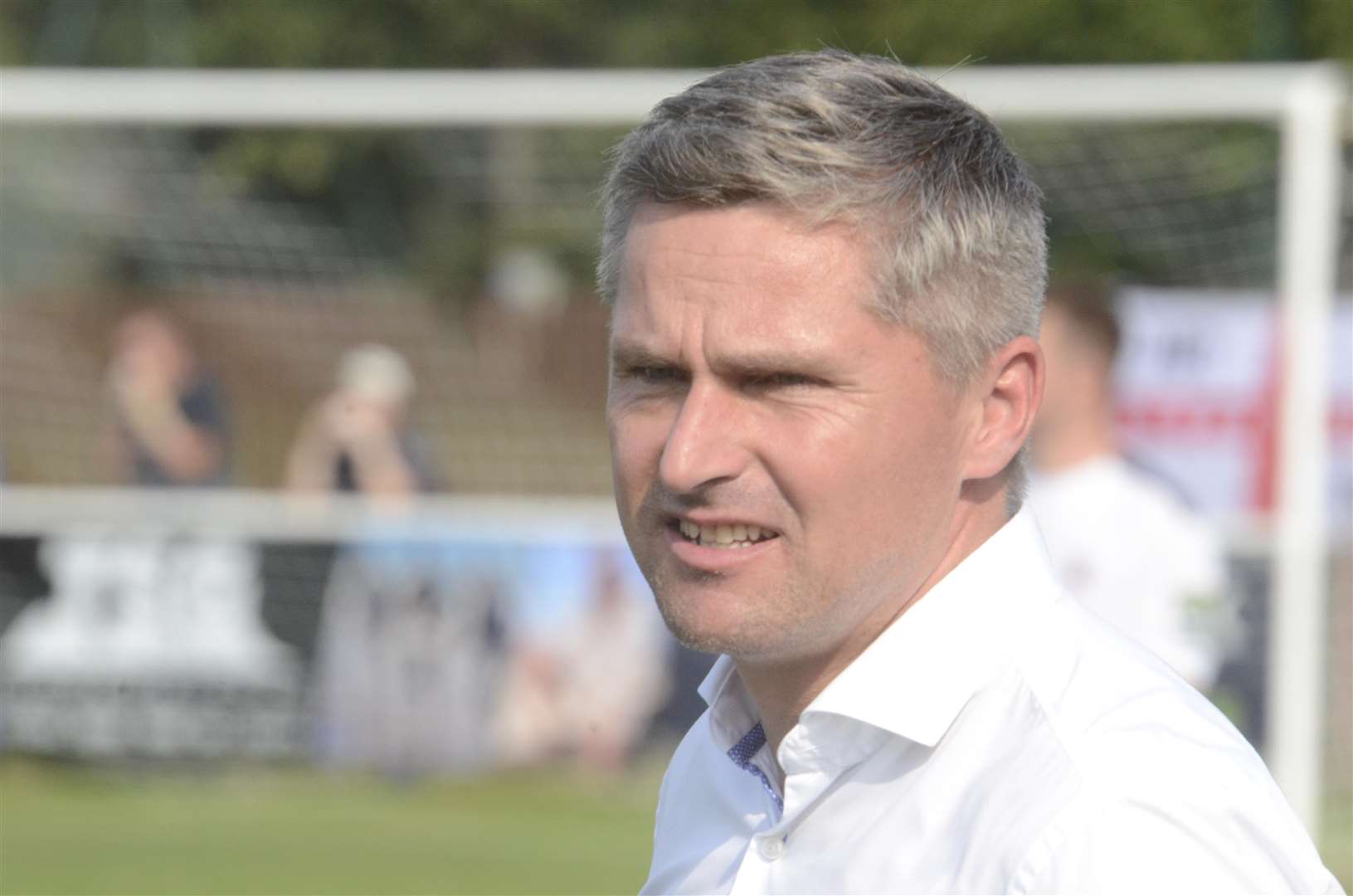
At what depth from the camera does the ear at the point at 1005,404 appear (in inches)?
78.2

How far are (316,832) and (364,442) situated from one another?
74.3 inches

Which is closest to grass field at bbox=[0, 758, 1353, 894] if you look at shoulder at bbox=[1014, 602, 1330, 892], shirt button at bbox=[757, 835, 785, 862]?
shirt button at bbox=[757, 835, 785, 862]

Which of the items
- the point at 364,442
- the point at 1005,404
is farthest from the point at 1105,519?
the point at 364,442

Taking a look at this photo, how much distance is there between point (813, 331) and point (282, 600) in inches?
304

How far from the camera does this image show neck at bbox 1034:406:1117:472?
5934mm

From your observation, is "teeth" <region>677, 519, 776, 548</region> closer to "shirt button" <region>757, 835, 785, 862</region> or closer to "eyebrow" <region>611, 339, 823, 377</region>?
"eyebrow" <region>611, 339, 823, 377</region>

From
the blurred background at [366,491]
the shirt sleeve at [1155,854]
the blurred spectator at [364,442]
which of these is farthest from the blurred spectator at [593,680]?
the shirt sleeve at [1155,854]

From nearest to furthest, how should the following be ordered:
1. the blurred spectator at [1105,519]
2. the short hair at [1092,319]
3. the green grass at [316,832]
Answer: the blurred spectator at [1105,519], the short hair at [1092,319], the green grass at [316,832]

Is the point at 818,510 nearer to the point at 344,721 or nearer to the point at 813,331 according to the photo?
the point at 813,331

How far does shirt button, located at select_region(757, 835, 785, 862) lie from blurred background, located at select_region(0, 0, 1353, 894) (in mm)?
6035

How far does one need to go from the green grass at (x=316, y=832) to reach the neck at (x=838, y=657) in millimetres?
5923

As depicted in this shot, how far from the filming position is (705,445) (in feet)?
6.21

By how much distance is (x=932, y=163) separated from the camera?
1.91m

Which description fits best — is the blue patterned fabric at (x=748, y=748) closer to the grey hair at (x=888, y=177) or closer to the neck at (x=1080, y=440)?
the grey hair at (x=888, y=177)
